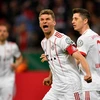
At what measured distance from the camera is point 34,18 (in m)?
14.6

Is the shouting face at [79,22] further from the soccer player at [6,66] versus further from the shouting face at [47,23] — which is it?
the soccer player at [6,66]

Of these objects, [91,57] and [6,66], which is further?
[6,66]

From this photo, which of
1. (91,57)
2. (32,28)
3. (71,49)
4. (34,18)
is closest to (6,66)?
(91,57)

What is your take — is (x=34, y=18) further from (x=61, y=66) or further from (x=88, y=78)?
(x=88, y=78)

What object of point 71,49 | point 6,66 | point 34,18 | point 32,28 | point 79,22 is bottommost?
point 32,28

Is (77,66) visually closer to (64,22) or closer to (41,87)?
(41,87)

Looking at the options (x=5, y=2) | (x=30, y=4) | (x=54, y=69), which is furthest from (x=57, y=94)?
(x=5, y=2)

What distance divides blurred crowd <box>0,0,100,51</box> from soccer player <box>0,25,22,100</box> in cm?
312

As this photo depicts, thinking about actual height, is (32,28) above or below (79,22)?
below

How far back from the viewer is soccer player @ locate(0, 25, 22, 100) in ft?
32.5

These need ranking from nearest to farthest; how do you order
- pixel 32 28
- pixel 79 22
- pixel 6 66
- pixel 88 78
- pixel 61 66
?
pixel 88 78 < pixel 61 66 < pixel 79 22 < pixel 6 66 < pixel 32 28

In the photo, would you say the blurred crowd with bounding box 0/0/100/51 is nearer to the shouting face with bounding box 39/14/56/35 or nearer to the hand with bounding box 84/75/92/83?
the shouting face with bounding box 39/14/56/35

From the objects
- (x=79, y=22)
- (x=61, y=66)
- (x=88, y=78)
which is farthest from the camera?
(x=79, y=22)

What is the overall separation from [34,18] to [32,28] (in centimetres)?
37
